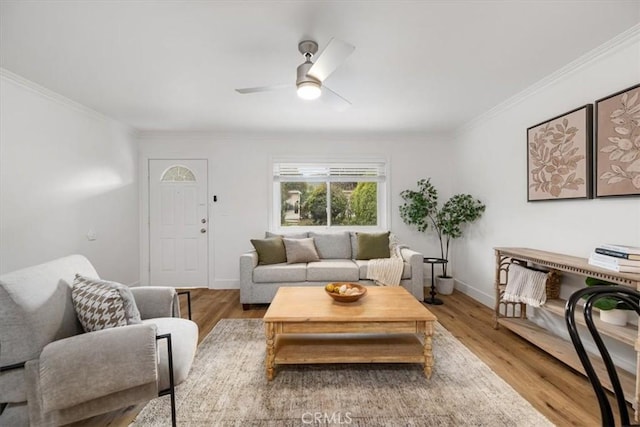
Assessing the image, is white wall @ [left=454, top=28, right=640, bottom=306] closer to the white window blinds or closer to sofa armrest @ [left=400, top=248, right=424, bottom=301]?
sofa armrest @ [left=400, top=248, right=424, bottom=301]

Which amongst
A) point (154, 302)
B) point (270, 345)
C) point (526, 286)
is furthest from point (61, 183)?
point (526, 286)

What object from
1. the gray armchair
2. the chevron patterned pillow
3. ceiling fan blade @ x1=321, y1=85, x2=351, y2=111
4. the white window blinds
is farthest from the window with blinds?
the gray armchair

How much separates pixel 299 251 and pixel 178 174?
2.32 m

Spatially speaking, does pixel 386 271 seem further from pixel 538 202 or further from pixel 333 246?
pixel 538 202

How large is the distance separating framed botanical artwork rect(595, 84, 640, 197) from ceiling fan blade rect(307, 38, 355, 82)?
6.38ft

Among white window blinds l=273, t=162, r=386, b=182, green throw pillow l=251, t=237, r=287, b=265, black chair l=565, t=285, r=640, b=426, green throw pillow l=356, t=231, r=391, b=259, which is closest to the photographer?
black chair l=565, t=285, r=640, b=426

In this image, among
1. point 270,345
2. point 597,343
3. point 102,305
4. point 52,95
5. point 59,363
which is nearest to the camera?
point 597,343

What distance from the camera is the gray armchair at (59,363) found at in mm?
1345

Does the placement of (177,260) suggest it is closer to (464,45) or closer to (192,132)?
(192,132)

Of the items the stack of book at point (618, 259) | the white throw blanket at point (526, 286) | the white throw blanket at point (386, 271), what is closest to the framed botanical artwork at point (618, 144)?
the stack of book at point (618, 259)

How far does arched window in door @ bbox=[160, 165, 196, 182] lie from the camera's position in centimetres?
458

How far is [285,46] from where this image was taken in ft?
7.13

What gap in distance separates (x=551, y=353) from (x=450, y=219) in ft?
6.83

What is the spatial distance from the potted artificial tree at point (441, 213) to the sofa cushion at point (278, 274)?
74.8 inches
